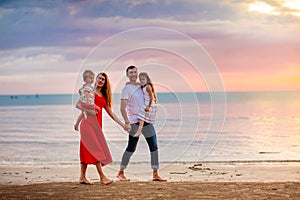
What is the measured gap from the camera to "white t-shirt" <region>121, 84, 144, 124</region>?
309 inches

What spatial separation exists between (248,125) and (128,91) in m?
20.8

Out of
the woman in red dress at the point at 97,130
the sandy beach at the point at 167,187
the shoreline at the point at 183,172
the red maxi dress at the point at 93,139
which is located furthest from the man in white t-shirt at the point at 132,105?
the shoreline at the point at 183,172

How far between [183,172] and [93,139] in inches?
140

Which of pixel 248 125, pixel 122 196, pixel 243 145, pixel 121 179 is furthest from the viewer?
pixel 248 125

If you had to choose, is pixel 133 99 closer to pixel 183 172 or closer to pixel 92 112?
pixel 92 112

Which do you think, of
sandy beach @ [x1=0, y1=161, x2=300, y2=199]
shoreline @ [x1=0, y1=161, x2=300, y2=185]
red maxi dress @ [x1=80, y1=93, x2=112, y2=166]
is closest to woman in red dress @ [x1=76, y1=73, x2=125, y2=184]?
red maxi dress @ [x1=80, y1=93, x2=112, y2=166]

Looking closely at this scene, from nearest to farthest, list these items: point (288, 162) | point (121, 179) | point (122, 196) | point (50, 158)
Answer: point (122, 196) < point (121, 179) < point (288, 162) < point (50, 158)

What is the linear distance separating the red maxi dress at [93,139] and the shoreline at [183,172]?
1.41 metres

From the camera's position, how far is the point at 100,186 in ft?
25.2

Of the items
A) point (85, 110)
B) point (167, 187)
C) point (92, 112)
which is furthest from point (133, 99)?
point (167, 187)

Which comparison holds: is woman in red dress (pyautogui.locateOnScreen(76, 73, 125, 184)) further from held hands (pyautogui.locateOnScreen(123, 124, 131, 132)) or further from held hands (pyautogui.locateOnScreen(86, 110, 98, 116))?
held hands (pyautogui.locateOnScreen(123, 124, 131, 132))

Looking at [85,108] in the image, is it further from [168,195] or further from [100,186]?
[168,195]

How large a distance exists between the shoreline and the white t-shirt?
1714 mm

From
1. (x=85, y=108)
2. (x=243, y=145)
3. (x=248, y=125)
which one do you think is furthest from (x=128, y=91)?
(x=248, y=125)
